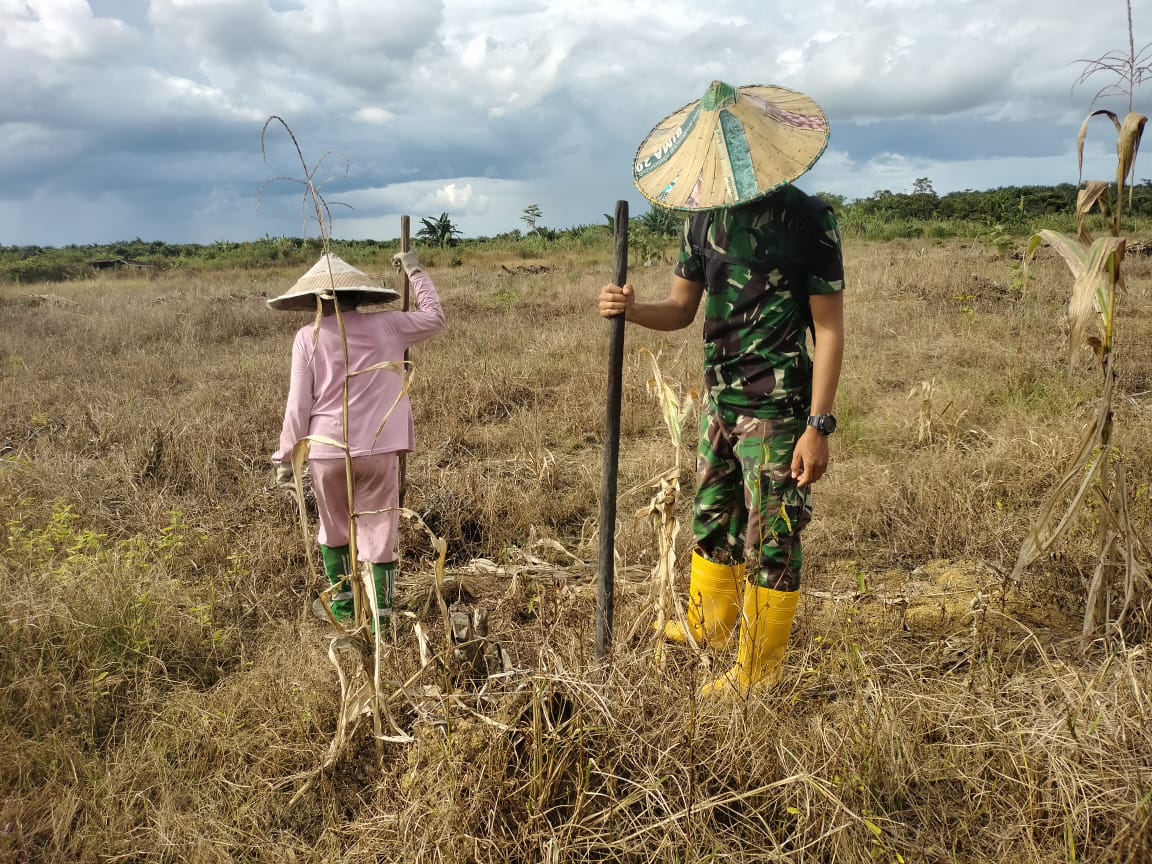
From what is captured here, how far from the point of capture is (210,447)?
4395 mm

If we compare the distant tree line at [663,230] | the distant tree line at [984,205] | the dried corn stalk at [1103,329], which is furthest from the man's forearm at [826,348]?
the distant tree line at [984,205]

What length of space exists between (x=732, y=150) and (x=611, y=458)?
0.89 meters

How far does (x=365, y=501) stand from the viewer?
278 cm

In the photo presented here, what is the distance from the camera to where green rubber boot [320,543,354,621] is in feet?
9.34

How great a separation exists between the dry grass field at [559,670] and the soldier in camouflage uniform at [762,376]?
0.56 feet

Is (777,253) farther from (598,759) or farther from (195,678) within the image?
(195,678)

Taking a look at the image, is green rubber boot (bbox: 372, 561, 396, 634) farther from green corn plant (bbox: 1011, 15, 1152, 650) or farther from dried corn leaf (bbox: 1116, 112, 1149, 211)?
dried corn leaf (bbox: 1116, 112, 1149, 211)

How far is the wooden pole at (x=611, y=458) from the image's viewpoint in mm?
2049

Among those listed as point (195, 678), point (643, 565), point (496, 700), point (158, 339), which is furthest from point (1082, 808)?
point (158, 339)

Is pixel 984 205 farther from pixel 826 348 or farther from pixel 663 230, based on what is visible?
pixel 826 348

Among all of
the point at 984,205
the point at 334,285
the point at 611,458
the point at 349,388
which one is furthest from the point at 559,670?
the point at 984,205

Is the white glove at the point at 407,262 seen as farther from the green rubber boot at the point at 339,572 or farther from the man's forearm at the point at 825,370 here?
the man's forearm at the point at 825,370

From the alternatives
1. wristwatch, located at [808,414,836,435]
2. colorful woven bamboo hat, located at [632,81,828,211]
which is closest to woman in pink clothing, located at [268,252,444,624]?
colorful woven bamboo hat, located at [632,81,828,211]

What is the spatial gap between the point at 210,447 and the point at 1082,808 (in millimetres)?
4422
